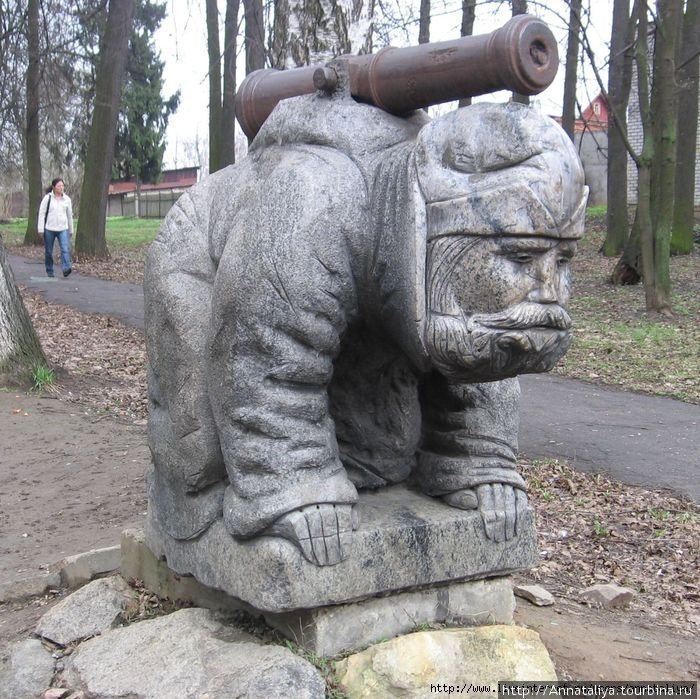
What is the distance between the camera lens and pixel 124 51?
17.0m

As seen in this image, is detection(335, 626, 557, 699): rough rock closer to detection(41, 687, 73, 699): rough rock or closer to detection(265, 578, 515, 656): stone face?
detection(265, 578, 515, 656): stone face

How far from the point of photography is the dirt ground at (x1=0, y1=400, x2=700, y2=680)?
3295 millimetres

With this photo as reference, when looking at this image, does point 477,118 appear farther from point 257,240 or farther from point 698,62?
point 698,62

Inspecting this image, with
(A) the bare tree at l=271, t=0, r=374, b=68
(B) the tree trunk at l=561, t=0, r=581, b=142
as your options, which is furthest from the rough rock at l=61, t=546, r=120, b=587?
(B) the tree trunk at l=561, t=0, r=581, b=142

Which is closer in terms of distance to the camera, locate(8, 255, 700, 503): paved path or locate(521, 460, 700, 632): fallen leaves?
locate(521, 460, 700, 632): fallen leaves

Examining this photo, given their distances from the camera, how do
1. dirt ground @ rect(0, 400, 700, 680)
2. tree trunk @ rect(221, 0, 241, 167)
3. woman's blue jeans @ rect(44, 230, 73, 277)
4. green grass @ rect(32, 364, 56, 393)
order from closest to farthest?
dirt ground @ rect(0, 400, 700, 680), green grass @ rect(32, 364, 56, 393), woman's blue jeans @ rect(44, 230, 73, 277), tree trunk @ rect(221, 0, 241, 167)

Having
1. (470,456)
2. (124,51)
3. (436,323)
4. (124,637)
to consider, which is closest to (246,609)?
(124,637)

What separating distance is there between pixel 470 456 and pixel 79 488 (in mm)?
3567

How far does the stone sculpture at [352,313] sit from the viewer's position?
254 centimetres

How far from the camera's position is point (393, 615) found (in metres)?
2.96

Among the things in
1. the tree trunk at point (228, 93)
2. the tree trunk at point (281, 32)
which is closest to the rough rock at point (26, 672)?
the tree trunk at point (281, 32)

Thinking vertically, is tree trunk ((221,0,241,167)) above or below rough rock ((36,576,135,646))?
above

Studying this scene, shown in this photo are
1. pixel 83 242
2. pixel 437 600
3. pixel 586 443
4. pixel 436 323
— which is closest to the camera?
pixel 436 323

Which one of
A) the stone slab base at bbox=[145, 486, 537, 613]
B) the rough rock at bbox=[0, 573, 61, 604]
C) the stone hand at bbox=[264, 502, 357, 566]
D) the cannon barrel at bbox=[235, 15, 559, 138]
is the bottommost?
the rough rock at bbox=[0, 573, 61, 604]
